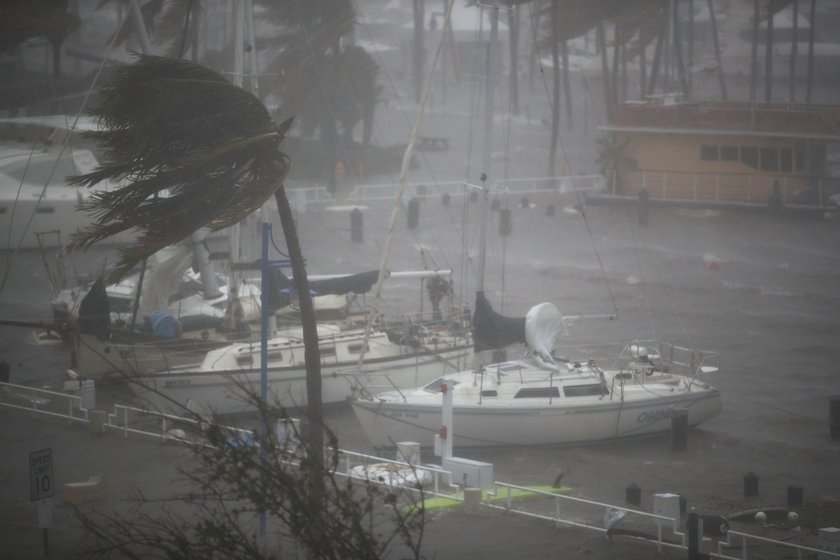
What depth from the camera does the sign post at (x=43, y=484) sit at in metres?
16.2

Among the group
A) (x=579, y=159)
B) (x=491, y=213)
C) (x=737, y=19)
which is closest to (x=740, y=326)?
(x=491, y=213)

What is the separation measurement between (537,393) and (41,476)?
10742mm

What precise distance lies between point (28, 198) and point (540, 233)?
61.8 ft

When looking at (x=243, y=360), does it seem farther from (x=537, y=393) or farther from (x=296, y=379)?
(x=537, y=393)

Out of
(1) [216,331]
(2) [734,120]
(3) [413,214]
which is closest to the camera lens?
(1) [216,331]

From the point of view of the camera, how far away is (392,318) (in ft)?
111

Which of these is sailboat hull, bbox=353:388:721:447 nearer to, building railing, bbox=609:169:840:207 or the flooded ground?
the flooded ground

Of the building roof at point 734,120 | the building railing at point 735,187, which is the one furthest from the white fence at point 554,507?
the building railing at point 735,187

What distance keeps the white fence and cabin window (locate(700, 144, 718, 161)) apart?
99.9 ft

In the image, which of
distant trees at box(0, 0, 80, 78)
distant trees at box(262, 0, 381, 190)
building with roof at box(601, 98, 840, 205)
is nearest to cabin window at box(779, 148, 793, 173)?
building with roof at box(601, 98, 840, 205)

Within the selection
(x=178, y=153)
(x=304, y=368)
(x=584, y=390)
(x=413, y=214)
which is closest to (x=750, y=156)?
Result: (x=413, y=214)

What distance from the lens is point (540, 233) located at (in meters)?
48.2

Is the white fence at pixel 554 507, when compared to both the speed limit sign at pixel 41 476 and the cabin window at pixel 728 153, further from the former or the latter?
the cabin window at pixel 728 153

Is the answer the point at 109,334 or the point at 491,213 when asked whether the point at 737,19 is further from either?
the point at 109,334
